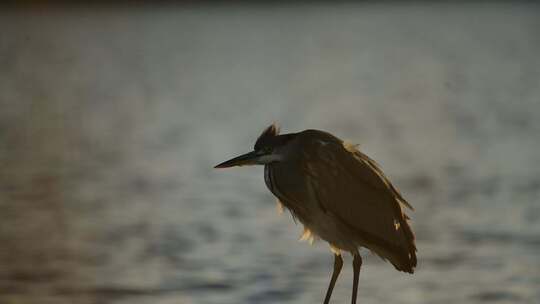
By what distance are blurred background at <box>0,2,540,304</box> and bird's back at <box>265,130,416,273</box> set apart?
1206mm

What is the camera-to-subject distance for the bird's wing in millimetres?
7332

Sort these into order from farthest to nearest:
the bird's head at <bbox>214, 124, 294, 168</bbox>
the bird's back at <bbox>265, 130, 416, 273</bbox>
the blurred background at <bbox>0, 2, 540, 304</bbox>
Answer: the blurred background at <bbox>0, 2, 540, 304</bbox>
the bird's head at <bbox>214, 124, 294, 168</bbox>
the bird's back at <bbox>265, 130, 416, 273</bbox>

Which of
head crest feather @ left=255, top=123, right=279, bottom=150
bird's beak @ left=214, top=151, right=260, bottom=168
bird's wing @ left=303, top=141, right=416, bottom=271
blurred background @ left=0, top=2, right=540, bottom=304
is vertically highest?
blurred background @ left=0, top=2, right=540, bottom=304

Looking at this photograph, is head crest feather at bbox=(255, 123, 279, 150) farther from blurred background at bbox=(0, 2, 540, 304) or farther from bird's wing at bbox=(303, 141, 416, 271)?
blurred background at bbox=(0, 2, 540, 304)

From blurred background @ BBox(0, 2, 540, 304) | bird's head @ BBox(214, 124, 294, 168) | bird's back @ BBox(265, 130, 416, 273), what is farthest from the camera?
blurred background @ BBox(0, 2, 540, 304)

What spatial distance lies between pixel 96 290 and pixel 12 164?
6831mm

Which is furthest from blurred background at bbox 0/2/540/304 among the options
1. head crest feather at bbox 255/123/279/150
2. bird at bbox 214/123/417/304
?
head crest feather at bbox 255/123/279/150

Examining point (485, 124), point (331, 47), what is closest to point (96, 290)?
point (485, 124)

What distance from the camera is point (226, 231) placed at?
11148 mm

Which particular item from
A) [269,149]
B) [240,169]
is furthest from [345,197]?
[240,169]

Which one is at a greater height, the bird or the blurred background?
the blurred background

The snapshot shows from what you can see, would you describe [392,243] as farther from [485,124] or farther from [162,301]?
[485,124]

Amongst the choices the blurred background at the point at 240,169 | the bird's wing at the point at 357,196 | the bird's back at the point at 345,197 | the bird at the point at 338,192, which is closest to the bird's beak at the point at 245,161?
the bird at the point at 338,192

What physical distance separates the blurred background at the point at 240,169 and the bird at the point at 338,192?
3.91 ft
